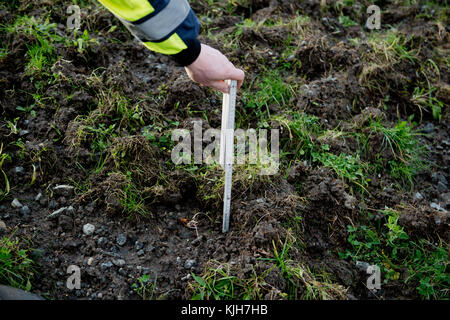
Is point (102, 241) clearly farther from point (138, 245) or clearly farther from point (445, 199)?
point (445, 199)

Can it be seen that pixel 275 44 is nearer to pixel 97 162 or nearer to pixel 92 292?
pixel 97 162

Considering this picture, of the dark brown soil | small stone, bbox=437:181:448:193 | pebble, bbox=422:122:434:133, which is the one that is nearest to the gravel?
the dark brown soil

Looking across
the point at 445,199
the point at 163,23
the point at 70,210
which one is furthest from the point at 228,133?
the point at 445,199

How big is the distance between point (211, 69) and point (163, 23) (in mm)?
333

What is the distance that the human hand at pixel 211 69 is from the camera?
205cm

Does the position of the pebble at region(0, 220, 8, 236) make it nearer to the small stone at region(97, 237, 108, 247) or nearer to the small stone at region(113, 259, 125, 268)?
the small stone at region(97, 237, 108, 247)

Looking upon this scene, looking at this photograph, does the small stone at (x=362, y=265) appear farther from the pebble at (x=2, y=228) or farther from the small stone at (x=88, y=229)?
the pebble at (x=2, y=228)

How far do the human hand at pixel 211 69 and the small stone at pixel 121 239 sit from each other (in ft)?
3.76

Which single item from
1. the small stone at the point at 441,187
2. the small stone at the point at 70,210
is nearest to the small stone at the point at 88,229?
the small stone at the point at 70,210

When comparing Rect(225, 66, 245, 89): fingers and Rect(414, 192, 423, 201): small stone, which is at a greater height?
Rect(225, 66, 245, 89): fingers

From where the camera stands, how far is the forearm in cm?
187

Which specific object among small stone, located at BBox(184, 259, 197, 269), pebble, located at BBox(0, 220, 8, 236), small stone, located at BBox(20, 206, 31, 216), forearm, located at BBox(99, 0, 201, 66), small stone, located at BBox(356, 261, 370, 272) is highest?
forearm, located at BBox(99, 0, 201, 66)

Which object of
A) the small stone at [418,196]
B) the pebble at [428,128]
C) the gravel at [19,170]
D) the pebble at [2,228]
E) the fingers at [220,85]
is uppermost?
the fingers at [220,85]

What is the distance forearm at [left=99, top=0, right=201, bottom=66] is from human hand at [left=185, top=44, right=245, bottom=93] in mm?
49
